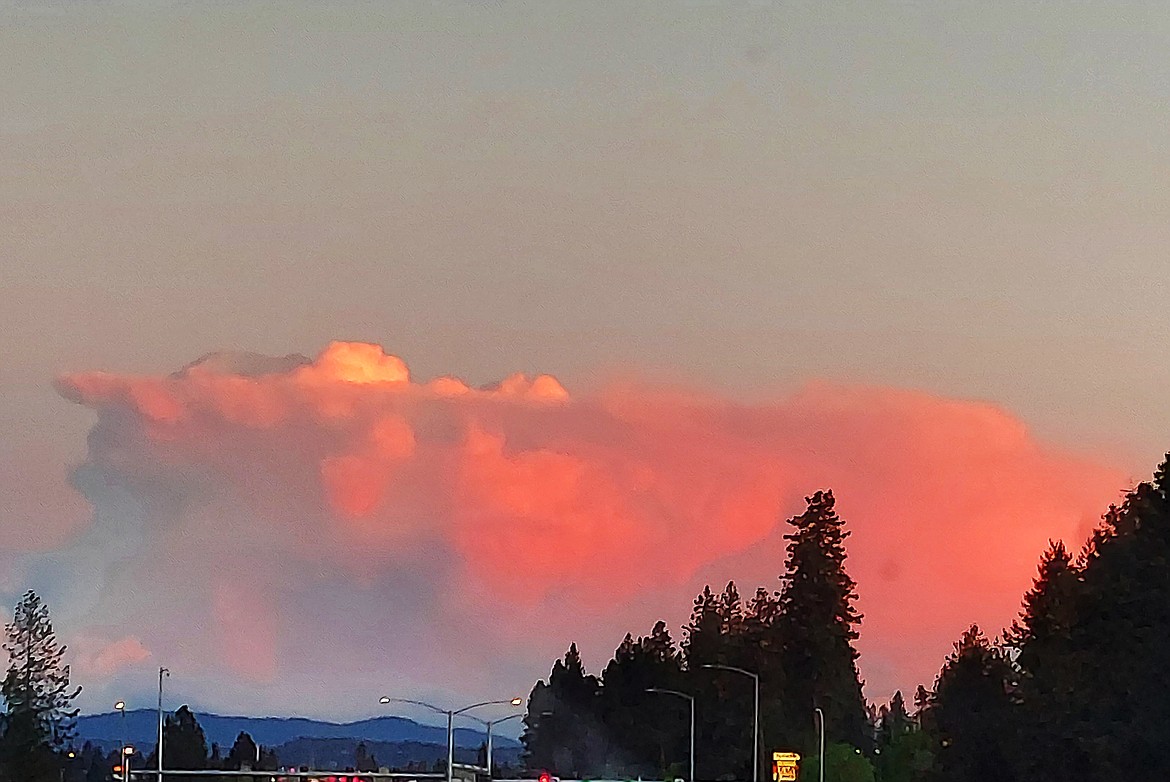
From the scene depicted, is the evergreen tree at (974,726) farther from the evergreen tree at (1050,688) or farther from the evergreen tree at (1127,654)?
the evergreen tree at (1127,654)

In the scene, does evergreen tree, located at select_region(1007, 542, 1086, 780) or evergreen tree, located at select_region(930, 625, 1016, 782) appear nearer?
evergreen tree, located at select_region(1007, 542, 1086, 780)

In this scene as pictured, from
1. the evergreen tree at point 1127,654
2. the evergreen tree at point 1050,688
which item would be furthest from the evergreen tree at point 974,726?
the evergreen tree at point 1127,654

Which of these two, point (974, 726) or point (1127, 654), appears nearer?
point (1127, 654)

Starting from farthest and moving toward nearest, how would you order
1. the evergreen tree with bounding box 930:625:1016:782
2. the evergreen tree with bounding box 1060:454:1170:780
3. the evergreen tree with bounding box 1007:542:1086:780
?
the evergreen tree with bounding box 930:625:1016:782 → the evergreen tree with bounding box 1007:542:1086:780 → the evergreen tree with bounding box 1060:454:1170:780

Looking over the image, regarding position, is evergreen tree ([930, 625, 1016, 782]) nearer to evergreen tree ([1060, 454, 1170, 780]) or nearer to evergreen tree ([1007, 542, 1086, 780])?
evergreen tree ([1007, 542, 1086, 780])

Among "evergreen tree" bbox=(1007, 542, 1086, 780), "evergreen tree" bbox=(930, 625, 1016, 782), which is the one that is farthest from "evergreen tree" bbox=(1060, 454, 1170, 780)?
"evergreen tree" bbox=(930, 625, 1016, 782)

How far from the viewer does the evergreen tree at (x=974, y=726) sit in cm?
14662

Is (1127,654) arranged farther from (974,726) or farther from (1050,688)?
(974,726)

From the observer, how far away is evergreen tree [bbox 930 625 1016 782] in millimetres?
146625

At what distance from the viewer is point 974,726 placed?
150375 mm

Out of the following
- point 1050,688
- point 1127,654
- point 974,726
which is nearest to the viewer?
point 1127,654

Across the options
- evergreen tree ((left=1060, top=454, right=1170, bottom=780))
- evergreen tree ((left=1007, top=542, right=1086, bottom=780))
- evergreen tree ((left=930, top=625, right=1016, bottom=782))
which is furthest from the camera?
evergreen tree ((left=930, top=625, right=1016, bottom=782))

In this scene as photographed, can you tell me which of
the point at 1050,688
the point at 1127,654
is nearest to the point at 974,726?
the point at 1050,688

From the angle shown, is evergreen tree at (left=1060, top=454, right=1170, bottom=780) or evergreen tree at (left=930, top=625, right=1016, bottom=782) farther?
evergreen tree at (left=930, top=625, right=1016, bottom=782)
